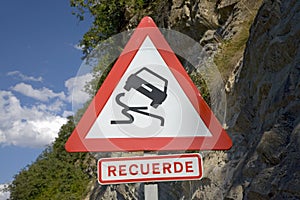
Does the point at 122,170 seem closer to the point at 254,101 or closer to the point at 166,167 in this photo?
the point at 166,167

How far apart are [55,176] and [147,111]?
20101mm

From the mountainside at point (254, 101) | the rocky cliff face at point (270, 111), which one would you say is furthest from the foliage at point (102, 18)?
the rocky cliff face at point (270, 111)

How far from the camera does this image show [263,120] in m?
3.18

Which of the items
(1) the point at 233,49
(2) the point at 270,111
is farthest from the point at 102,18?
(2) the point at 270,111

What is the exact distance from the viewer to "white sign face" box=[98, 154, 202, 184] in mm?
1692

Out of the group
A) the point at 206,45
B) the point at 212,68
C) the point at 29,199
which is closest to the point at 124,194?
the point at 206,45

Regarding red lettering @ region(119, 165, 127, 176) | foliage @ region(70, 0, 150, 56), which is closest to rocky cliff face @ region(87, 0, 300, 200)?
red lettering @ region(119, 165, 127, 176)

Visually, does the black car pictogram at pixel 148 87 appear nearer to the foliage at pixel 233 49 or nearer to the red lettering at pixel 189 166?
the red lettering at pixel 189 166

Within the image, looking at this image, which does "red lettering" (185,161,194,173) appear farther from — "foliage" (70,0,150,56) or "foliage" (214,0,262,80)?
"foliage" (70,0,150,56)

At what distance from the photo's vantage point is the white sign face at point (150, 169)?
1692 mm

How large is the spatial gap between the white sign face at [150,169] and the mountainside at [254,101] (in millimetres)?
687

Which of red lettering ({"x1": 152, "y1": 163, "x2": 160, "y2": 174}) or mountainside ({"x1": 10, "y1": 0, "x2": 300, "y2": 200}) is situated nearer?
red lettering ({"x1": 152, "y1": 163, "x2": 160, "y2": 174})

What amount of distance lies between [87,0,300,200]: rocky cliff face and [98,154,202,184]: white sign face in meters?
0.69

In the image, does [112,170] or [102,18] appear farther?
[102,18]
